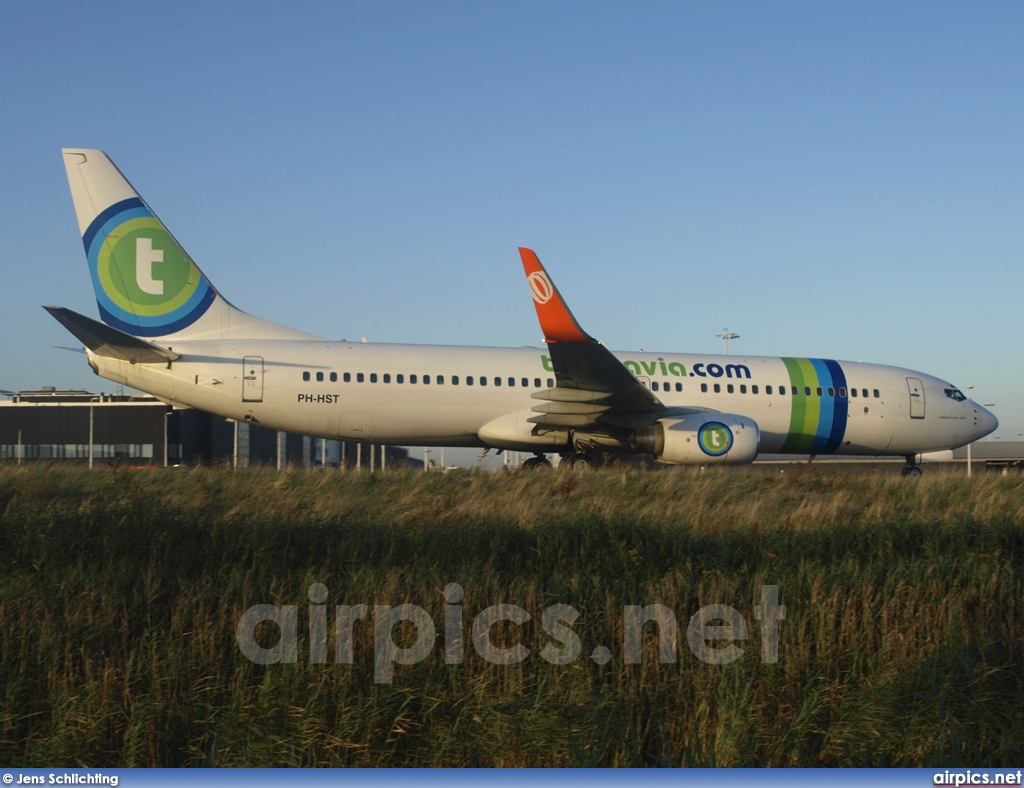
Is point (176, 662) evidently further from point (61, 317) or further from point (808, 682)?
point (61, 317)

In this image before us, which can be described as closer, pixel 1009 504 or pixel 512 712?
pixel 512 712

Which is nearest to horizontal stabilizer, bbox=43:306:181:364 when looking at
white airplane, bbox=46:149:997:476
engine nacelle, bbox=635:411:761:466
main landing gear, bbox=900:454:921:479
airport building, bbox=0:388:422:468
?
white airplane, bbox=46:149:997:476

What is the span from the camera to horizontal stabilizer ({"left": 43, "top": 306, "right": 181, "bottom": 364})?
633 inches

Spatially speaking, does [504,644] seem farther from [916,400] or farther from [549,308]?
[916,400]

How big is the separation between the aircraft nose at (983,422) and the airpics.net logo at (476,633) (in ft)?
61.7

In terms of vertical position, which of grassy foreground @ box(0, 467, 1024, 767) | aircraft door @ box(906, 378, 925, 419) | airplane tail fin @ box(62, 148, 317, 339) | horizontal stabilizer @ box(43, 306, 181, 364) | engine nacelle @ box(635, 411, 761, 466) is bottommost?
grassy foreground @ box(0, 467, 1024, 767)

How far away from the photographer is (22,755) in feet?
16.2

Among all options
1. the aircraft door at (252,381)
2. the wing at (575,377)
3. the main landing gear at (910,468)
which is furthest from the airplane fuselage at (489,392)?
the wing at (575,377)

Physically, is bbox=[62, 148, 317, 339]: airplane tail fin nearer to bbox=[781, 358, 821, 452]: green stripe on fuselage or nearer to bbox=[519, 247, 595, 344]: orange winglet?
bbox=[519, 247, 595, 344]: orange winglet

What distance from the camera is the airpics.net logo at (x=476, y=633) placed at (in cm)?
584

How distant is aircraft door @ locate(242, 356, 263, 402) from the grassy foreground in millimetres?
8495

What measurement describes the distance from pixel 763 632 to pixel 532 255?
12466 millimetres

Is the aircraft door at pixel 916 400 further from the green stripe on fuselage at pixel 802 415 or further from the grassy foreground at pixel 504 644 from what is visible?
the grassy foreground at pixel 504 644

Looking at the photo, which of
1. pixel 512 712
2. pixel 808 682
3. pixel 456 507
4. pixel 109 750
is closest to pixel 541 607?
pixel 512 712
